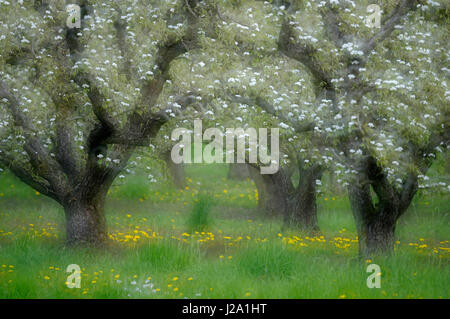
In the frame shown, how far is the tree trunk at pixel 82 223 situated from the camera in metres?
13.4

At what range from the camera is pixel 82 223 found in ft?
44.2

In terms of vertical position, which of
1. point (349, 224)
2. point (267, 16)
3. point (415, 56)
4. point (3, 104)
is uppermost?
point (267, 16)

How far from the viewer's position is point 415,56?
11.3 metres

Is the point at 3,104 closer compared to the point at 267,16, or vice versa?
the point at 267,16

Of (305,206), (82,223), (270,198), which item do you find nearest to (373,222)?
(305,206)

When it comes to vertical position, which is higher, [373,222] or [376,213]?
[376,213]

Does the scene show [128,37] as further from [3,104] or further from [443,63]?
[443,63]

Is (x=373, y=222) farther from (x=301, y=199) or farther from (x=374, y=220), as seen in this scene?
(x=301, y=199)

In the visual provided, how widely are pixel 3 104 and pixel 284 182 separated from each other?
8.90m

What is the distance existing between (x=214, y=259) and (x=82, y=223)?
3609 millimetres

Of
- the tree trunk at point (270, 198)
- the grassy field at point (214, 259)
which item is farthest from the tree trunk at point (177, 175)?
the tree trunk at point (270, 198)

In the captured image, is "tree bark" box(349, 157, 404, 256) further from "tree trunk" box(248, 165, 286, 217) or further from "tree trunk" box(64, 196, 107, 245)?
"tree trunk" box(248, 165, 286, 217)

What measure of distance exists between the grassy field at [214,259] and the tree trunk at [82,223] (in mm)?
373
